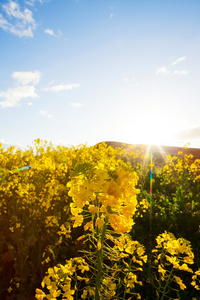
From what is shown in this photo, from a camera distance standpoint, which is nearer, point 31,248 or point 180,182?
point 31,248

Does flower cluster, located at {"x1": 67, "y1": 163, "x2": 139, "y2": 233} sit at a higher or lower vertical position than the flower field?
higher

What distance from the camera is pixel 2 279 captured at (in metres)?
2.60

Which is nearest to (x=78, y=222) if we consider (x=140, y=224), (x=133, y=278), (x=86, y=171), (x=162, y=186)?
(x=86, y=171)

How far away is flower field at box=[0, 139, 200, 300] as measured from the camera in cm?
127

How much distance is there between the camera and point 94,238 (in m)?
1.39

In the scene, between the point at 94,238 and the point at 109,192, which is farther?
the point at 94,238

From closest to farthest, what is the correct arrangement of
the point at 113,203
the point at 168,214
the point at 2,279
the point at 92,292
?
the point at 113,203 < the point at 92,292 < the point at 2,279 < the point at 168,214

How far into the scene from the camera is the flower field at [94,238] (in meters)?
1.27

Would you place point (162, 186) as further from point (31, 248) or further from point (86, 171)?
point (86, 171)

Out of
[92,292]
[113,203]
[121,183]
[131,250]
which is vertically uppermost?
[121,183]

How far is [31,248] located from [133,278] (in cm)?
164

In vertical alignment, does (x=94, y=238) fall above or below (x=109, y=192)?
below

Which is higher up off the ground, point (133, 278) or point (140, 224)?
point (133, 278)

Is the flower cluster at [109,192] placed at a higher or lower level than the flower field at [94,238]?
higher
